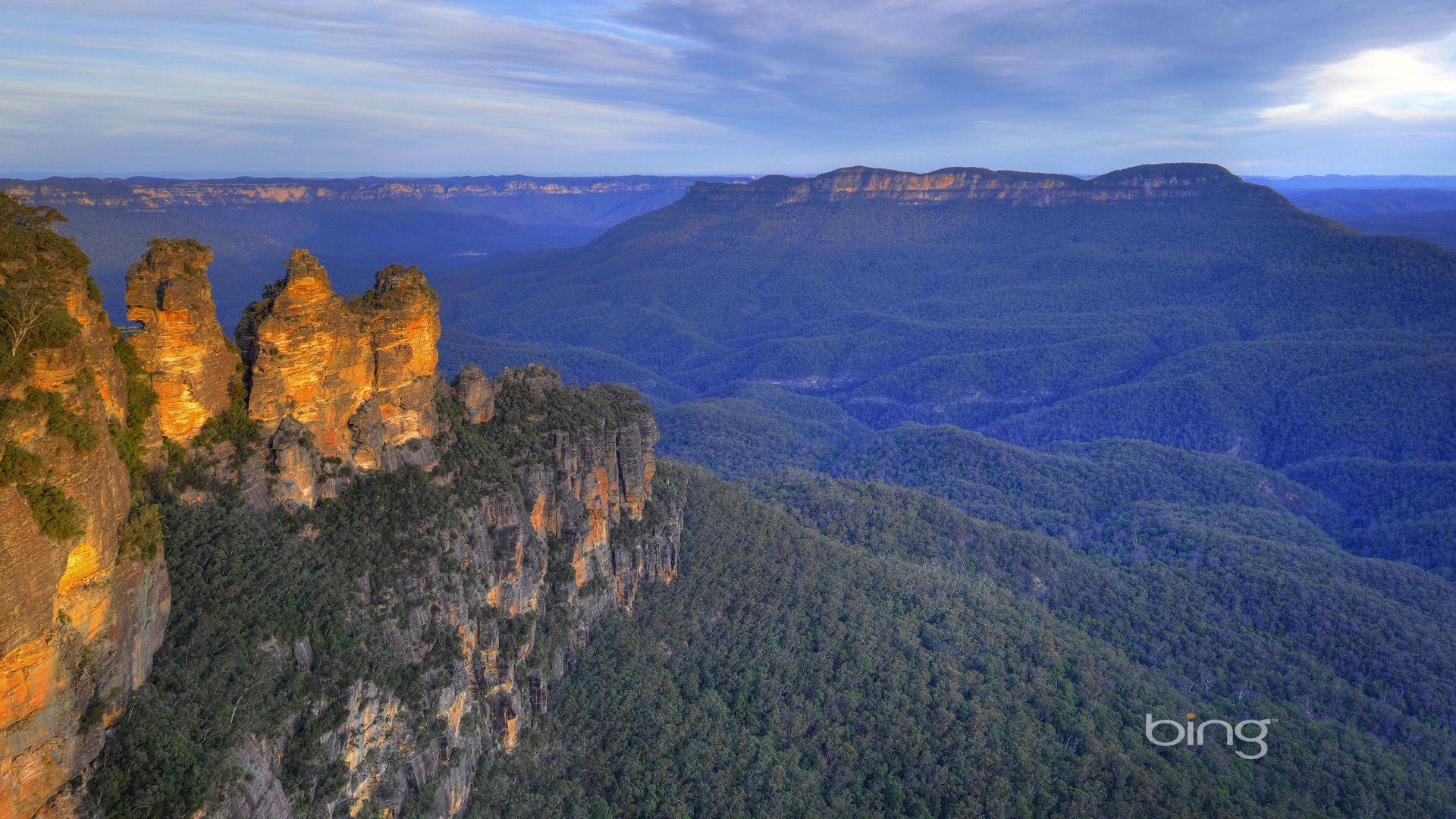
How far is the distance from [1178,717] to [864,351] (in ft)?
443

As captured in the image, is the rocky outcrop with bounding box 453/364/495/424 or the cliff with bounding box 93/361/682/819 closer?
the cliff with bounding box 93/361/682/819

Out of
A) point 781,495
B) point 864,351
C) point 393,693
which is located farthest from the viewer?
point 864,351

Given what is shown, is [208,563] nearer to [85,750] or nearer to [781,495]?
[85,750]

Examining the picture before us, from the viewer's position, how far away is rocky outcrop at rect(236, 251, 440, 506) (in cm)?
3331

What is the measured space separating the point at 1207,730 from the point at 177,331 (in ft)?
203

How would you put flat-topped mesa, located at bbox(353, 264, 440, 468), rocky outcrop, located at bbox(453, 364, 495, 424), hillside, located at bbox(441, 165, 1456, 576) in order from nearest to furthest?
flat-topped mesa, located at bbox(353, 264, 440, 468) → rocky outcrop, located at bbox(453, 364, 495, 424) → hillside, located at bbox(441, 165, 1456, 576)

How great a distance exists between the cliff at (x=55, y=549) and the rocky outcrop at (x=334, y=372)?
910 centimetres

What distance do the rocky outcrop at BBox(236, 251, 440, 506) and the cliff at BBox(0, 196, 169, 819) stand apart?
910 centimetres

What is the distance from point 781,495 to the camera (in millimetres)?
81625

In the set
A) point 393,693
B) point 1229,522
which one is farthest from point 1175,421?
point 393,693

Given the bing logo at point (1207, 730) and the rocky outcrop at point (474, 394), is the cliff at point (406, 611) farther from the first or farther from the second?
the bing logo at point (1207, 730)

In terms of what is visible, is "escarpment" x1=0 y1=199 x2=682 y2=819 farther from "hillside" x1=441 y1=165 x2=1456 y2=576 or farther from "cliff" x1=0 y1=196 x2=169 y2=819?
"hillside" x1=441 y1=165 x2=1456 y2=576

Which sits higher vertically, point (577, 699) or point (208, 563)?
point (208, 563)

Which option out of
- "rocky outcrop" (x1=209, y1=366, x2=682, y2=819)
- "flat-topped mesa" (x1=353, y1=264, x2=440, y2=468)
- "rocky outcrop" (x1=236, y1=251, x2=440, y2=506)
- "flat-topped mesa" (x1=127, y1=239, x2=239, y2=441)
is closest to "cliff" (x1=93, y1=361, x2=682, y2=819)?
"rocky outcrop" (x1=209, y1=366, x2=682, y2=819)
